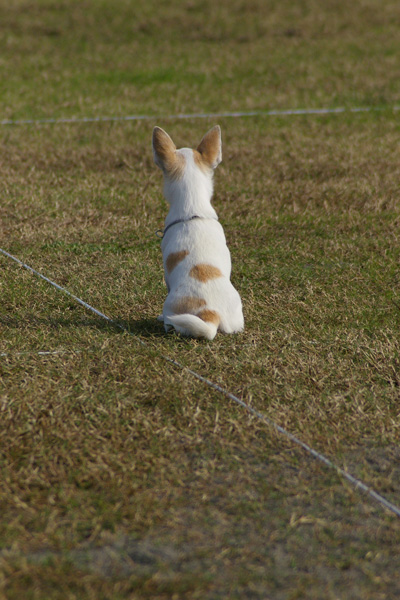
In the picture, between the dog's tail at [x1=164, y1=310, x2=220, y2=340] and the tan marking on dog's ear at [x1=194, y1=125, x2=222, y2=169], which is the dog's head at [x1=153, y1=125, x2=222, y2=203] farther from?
the dog's tail at [x1=164, y1=310, x2=220, y2=340]

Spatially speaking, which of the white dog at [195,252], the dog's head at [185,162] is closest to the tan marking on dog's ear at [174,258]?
the white dog at [195,252]

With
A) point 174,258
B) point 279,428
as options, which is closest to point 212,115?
point 174,258

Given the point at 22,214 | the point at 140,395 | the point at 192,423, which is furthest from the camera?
the point at 22,214

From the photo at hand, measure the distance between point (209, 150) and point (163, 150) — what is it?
0.82 feet

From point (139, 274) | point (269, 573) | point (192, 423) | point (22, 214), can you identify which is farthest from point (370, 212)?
point (269, 573)

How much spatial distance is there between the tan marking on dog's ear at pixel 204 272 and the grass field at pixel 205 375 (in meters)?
0.34

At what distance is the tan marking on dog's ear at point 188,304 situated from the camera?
3293mm

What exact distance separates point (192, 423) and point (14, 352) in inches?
40.9

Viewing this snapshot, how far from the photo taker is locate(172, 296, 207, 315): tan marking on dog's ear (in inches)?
130

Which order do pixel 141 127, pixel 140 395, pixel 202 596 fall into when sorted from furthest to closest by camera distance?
pixel 141 127
pixel 140 395
pixel 202 596

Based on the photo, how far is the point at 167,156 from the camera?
3615mm

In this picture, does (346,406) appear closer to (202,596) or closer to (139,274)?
(202,596)

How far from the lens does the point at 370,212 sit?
570cm

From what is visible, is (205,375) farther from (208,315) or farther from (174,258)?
(174,258)
